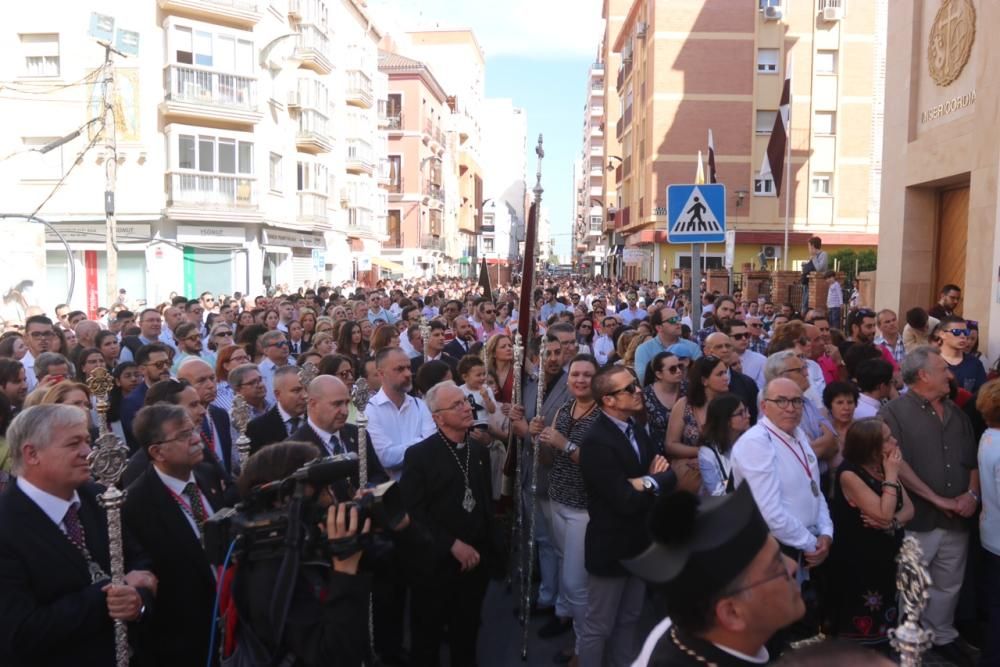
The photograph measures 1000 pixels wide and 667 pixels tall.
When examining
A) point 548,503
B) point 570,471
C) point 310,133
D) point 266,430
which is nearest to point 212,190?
point 310,133

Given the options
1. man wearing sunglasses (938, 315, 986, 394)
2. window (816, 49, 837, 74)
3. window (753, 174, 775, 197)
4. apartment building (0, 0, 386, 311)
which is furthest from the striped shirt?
window (816, 49, 837, 74)

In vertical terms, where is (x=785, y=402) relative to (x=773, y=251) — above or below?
below

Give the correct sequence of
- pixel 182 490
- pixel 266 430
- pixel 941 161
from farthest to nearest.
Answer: pixel 941 161 → pixel 266 430 → pixel 182 490

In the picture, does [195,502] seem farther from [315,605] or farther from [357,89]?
[357,89]

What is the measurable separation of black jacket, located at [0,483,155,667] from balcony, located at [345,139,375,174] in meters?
42.2

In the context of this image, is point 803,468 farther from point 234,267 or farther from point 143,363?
point 234,267

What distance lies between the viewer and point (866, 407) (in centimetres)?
618

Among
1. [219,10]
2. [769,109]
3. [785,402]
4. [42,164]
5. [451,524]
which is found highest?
[219,10]

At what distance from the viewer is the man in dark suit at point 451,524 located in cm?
498

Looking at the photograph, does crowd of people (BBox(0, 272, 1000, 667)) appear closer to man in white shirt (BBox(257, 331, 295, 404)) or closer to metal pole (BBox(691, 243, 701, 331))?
man in white shirt (BBox(257, 331, 295, 404))

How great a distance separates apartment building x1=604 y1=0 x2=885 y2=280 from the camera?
40250mm

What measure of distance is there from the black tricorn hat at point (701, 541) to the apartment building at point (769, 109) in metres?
38.4

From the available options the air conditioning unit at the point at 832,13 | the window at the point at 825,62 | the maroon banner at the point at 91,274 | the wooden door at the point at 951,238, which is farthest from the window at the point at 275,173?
the air conditioning unit at the point at 832,13

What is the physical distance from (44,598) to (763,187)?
4079cm
